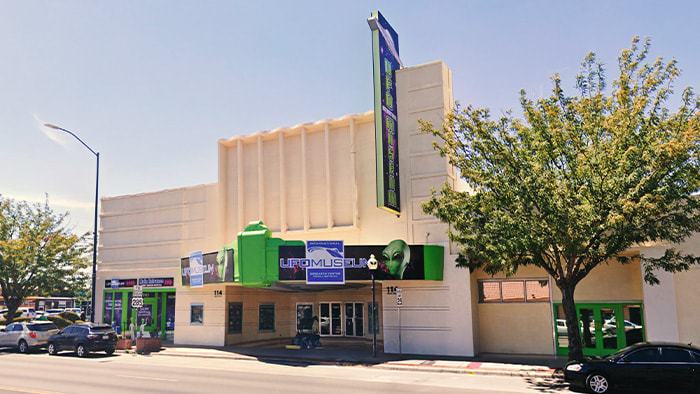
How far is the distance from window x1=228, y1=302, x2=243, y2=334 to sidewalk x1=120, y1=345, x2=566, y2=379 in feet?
5.91

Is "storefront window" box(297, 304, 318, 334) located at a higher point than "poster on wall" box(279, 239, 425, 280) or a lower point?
lower

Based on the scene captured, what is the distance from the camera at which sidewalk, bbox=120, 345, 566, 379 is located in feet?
59.1

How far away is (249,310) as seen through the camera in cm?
2925

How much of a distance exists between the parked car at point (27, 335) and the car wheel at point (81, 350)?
3.10 m

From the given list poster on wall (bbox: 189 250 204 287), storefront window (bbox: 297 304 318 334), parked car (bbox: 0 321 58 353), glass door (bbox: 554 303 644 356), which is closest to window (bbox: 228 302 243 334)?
poster on wall (bbox: 189 250 204 287)

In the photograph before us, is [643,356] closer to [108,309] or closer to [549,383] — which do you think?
[549,383]

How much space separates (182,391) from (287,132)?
15271 millimetres

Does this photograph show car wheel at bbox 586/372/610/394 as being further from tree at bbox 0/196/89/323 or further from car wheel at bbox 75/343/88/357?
tree at bbox 0/196/89/323

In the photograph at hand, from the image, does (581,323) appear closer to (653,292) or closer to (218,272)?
(653,292)

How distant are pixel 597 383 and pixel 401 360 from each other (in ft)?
27.2

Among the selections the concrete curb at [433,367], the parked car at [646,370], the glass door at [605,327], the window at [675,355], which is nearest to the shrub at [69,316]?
the concrete curb at [433,367]

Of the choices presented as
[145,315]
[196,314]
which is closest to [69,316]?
[145,315]

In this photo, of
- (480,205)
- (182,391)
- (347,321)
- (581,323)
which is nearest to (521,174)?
(480,205)

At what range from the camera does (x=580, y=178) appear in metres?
16.2
